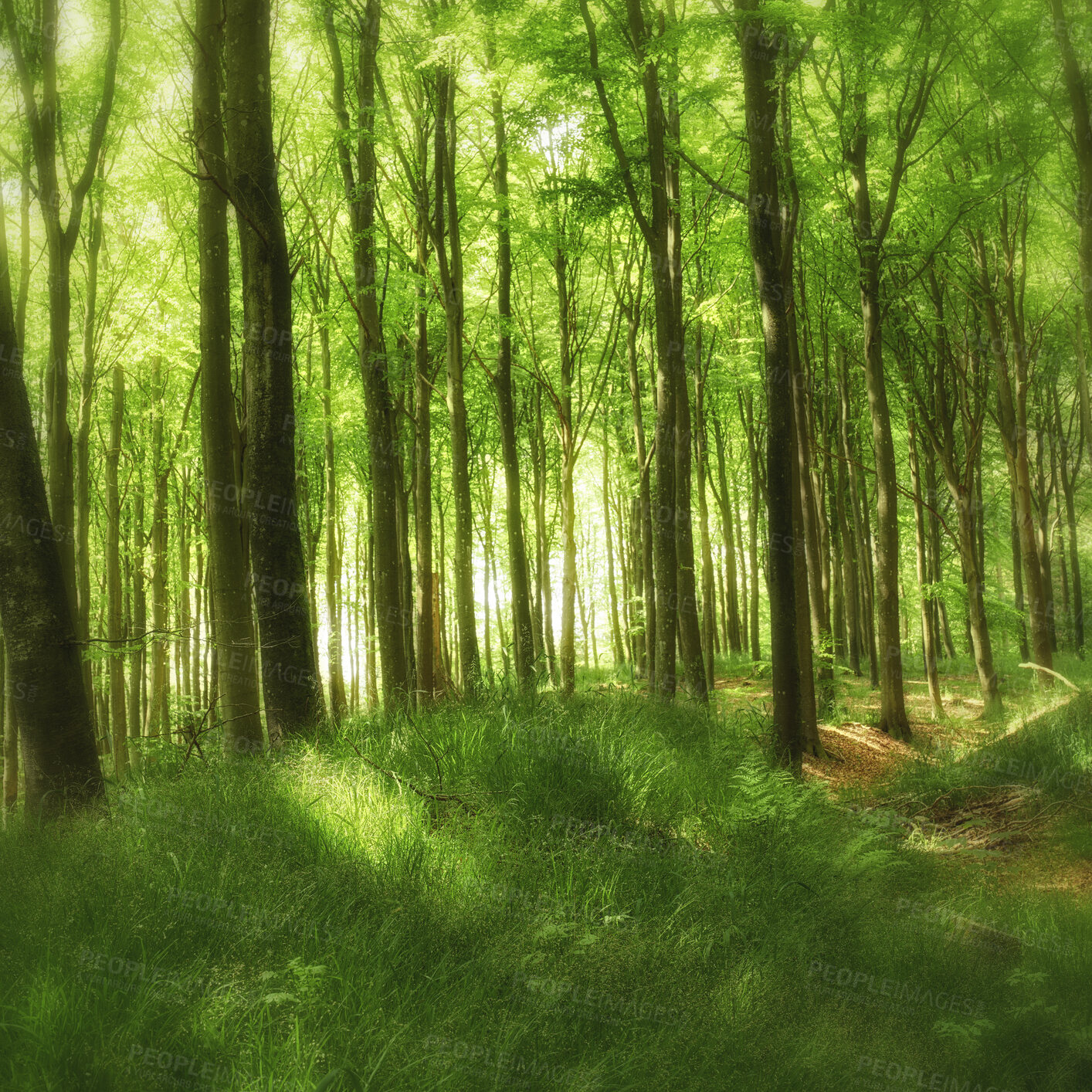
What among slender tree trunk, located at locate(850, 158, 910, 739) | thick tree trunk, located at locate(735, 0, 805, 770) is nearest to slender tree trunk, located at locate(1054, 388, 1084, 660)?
slender tree trunk, located at locate(850, 158, 910, 739)

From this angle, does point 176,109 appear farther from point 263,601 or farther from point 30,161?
point 263,601

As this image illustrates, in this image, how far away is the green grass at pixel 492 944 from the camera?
296cm

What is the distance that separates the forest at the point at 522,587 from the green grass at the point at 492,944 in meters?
0.03

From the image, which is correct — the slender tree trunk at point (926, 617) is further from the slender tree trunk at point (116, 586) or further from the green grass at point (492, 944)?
the slender tree trunk at point (116, 586)

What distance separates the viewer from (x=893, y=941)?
4738 mm

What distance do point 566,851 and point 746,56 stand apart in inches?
314

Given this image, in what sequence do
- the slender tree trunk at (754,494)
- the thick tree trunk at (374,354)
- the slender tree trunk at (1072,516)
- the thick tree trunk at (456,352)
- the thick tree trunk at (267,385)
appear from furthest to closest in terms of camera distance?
1. the slender tree trunk at (1072,516)
2. the slender tree trunk at (754,494)
3. the thick tree trunk at (456,352)
4. the thick tree trunk at (374,354)
5. the thick tree trunk at (267,385)

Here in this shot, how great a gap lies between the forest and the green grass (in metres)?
0.03

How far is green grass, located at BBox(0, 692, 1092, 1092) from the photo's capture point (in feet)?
9.70

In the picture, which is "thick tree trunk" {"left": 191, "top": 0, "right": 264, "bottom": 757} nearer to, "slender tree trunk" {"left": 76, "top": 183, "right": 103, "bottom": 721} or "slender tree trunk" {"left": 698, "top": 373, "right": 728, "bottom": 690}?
"slender tree trunk" {"left": 76, "top": 183, "right": 103, "bottom": 721}

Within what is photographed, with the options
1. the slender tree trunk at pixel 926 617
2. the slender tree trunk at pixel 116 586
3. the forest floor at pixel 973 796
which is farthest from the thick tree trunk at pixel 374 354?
the slender tree trunk at pixel 926 617

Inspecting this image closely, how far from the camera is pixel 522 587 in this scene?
1221 cm

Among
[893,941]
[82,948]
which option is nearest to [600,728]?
[893,941]

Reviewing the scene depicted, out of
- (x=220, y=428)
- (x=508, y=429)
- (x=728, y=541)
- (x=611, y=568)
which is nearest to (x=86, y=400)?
(x=220, y=428)
